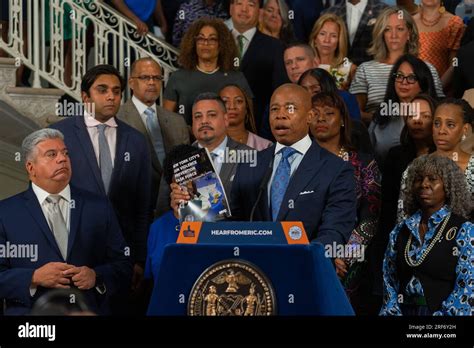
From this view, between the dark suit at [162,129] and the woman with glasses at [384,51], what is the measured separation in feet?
4.25

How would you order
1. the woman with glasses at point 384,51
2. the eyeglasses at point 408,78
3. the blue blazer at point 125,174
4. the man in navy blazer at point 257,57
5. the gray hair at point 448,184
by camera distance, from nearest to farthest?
the gray hair at point 448,184 → the blue blazer at point 125,174 → the eyeglasses at point 408,78 → the woman with glasses at point 384,51 → the man in navy blazer at point 257,57

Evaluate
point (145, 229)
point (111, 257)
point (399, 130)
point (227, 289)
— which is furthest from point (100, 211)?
point (399, 130)

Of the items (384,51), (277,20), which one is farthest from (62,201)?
(277,20)

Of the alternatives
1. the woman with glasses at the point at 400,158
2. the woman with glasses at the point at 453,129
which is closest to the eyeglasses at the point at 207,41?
the woman with glasses at the point at 400,158

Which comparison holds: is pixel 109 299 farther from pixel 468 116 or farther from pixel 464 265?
pixel 468 116

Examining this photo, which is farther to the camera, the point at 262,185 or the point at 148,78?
the point at 148,78

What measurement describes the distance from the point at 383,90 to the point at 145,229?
209 cm

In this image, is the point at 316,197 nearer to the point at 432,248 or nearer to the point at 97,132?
the point at 432,248

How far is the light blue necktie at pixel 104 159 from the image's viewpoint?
26.3 feet

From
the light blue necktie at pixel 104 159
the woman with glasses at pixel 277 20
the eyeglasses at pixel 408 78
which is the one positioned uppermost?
the woman with glasses at pixel 277 20

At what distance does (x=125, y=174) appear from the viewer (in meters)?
8.03

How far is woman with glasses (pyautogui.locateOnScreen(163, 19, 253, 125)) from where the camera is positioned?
905 cm

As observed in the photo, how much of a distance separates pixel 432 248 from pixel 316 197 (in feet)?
2.10

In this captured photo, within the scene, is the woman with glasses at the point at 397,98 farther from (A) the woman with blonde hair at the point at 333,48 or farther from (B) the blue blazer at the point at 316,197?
(B) the blue blazer at the point at 316,197
